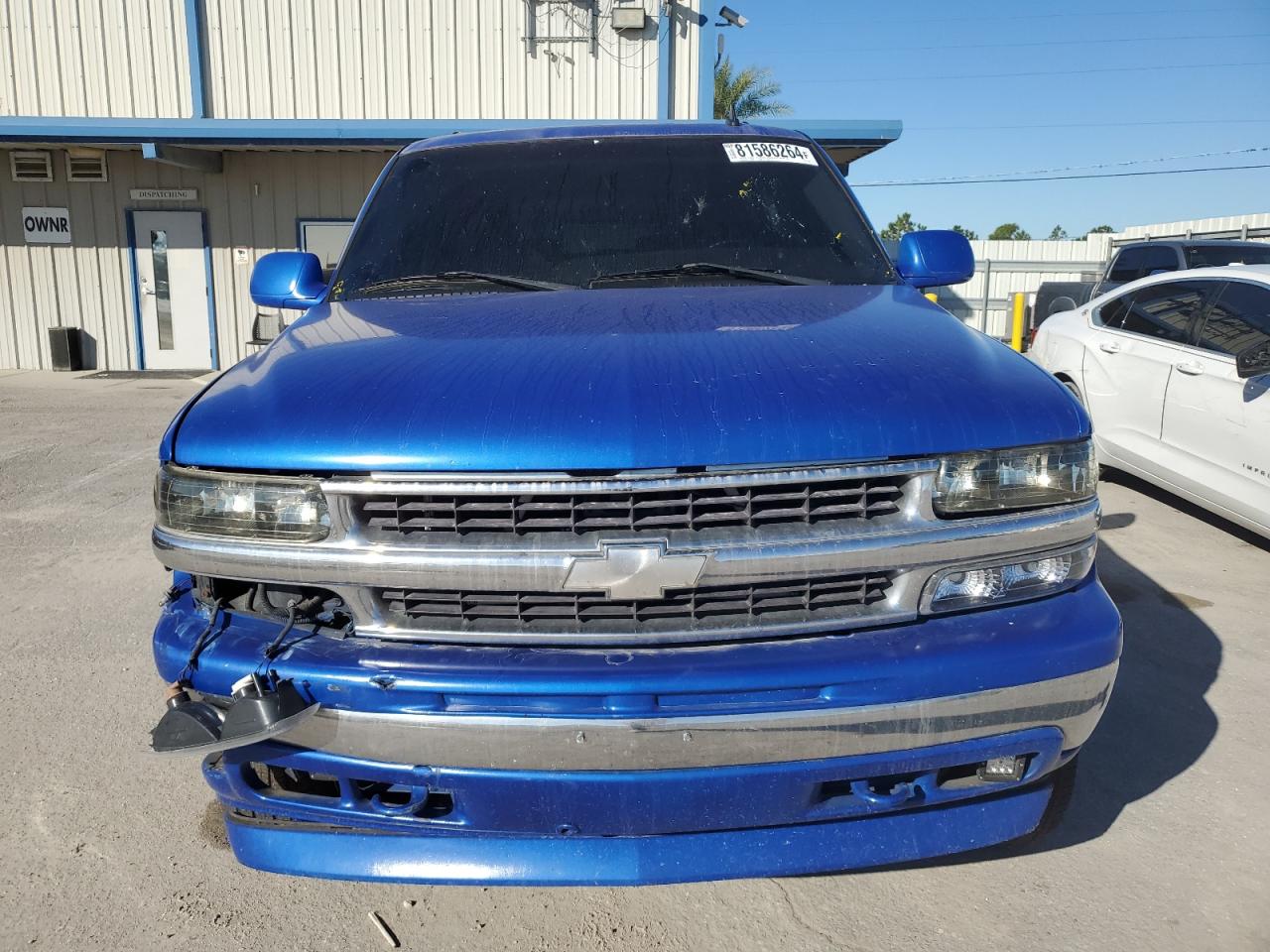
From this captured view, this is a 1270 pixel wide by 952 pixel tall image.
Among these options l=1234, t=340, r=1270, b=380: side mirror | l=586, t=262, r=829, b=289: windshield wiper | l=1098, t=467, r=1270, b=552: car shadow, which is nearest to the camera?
l=586, t=262, r=829, b=289: windshield wiper

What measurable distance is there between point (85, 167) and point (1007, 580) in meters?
15.7

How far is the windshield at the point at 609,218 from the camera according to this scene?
3.03 meters

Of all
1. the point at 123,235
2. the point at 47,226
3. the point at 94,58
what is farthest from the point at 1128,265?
the point at 47,226

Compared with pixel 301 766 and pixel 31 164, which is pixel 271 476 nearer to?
pixel 301 766

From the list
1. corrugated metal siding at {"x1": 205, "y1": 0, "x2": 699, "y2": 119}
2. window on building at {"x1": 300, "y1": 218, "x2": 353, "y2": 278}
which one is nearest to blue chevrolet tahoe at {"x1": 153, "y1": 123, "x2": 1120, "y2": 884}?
corrugated metal siding at {"x1": 205, "y1": 0, "x2": 699, "y2": 119}

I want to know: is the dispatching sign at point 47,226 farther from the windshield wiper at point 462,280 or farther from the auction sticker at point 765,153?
the auction sticker at point 765,153

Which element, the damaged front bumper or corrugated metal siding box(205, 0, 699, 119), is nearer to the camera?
the damaged front bumper

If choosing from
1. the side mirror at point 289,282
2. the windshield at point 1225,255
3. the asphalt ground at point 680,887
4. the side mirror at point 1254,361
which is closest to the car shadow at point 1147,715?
the asphalt ground at point 680,887

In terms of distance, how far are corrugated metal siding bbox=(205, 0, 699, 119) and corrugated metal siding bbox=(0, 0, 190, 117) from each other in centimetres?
57

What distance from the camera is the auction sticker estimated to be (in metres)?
3.41

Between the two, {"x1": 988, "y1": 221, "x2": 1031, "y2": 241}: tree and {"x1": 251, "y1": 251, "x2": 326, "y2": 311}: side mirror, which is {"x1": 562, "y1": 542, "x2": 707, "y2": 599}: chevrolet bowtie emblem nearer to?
{"x1": 251, "y1": 251, "x2": 326, "y2": 311}: side mirror

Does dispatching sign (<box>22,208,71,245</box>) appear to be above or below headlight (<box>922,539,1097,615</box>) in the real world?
above

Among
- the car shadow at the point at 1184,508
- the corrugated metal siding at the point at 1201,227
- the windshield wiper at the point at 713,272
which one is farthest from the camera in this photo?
the corrugated metal siding at the point at 1201,227

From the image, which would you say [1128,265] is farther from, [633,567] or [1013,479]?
[633,567]
